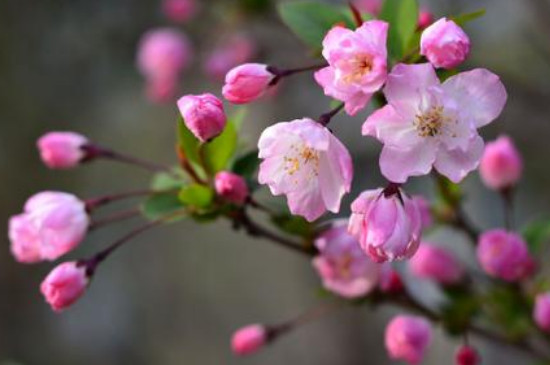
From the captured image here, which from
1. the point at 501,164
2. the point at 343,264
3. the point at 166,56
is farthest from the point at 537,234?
the point at 166,56

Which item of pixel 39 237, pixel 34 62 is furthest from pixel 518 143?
pixel 34 62

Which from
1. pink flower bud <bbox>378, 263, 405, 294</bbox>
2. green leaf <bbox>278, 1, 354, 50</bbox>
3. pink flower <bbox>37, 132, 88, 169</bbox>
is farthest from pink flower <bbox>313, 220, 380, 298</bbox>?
pink flower <bbox>37, 132, 88, 169</bbox>

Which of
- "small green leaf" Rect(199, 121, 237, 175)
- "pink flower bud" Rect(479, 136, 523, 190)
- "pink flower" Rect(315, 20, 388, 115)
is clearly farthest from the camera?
"pink flower bud" Rect(479, 136, 523, 190)

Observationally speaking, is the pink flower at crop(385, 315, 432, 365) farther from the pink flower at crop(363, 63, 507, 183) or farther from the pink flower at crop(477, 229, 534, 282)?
the pink flower at crop(363, 63, 507, 183)

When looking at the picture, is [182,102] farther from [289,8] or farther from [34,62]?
[34,62]

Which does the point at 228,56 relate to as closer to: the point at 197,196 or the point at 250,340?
the point at 250,340

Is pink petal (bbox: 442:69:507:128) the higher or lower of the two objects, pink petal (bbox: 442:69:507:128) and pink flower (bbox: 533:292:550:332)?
the higher

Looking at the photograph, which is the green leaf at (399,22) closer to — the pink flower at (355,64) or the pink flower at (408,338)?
the pink flower at (355,64)
